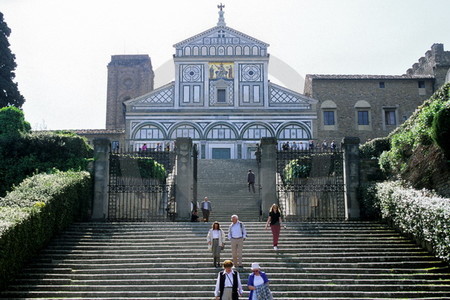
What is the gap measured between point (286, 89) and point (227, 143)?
21.7ft

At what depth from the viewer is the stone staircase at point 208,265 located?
10.9 m

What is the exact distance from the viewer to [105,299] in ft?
34.5

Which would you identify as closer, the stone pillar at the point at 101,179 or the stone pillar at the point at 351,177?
the stone pillar at the point at 351,177

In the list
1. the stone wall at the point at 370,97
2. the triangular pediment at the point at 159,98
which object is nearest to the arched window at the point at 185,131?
the triangular pediment at the point at 159,98

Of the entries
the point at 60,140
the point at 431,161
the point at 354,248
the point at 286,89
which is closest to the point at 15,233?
the point at 354,248

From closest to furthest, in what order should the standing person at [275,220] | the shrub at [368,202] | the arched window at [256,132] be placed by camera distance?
the standing person at [275,220]
the shrub at [368,202]
the arched window at [256,132]

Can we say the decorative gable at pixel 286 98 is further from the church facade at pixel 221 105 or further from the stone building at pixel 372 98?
the stone building at pixel 372 98

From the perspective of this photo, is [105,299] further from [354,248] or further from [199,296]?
[354,248]

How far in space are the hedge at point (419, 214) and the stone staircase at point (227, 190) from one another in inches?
183

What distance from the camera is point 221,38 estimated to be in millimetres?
44000

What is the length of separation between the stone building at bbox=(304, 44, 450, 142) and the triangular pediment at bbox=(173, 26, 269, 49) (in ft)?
20.8

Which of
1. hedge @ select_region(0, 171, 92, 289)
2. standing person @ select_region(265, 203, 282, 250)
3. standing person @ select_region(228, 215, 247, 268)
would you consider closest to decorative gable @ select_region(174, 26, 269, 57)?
hedge @ select_region(0, 171, 92, 289)

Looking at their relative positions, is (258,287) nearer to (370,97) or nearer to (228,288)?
(228,288)

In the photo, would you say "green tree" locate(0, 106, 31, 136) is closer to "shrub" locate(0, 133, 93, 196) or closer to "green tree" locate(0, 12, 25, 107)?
"shrub" locate(0, 133, 93, 196)
